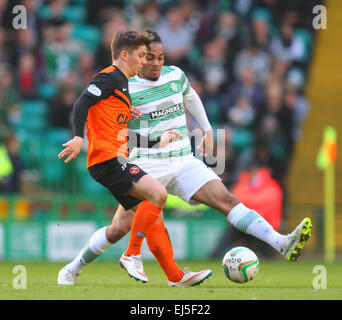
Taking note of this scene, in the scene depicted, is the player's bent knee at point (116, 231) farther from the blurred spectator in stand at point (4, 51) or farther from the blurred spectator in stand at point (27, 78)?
the blurred spectator in stand at point (4, 51)

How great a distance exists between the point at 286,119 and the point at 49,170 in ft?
13.8

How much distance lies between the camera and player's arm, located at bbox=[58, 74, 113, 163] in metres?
5.82

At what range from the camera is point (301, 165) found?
1516 centimetres

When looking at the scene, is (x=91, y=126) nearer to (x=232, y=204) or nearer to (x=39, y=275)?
(x=232, y=204)

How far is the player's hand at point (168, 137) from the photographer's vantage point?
21.6 ft

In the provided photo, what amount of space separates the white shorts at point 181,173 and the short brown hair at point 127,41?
3.34 ft

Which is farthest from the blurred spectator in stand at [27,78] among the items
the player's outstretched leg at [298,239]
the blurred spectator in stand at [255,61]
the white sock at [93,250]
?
the player's outstretched leg at [298,239]

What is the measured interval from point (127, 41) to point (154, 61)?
0.54 meters

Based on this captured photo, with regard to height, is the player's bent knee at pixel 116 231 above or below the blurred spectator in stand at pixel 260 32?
below

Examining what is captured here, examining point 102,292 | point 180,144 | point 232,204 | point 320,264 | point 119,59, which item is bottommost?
point 320,264

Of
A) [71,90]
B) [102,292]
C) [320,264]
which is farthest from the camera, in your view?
[71,90]

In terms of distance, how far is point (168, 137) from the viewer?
657 centimetres

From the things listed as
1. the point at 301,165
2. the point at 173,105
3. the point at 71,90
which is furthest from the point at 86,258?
the point at 301,165

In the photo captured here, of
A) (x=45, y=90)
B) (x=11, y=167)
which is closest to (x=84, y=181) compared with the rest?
(x=11, y=167)
